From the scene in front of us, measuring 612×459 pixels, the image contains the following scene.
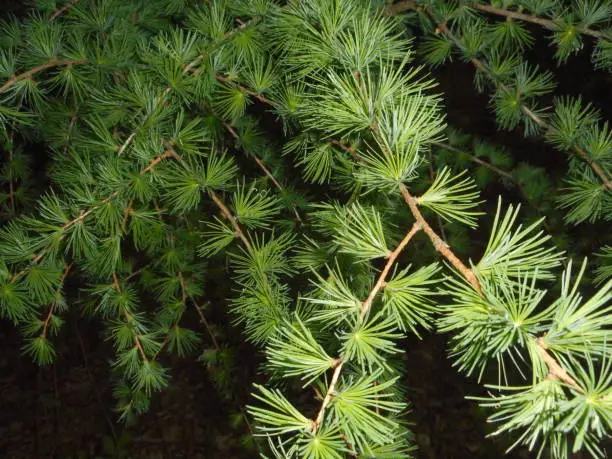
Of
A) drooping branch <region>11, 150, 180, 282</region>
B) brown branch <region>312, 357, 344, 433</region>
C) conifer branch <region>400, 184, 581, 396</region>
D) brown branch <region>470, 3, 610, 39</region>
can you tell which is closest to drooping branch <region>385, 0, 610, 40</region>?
brown branch <region>470, 3, 610, 39</region>

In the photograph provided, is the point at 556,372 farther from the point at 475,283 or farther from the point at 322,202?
the point at 322,202

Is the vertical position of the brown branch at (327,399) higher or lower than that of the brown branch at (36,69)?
higher

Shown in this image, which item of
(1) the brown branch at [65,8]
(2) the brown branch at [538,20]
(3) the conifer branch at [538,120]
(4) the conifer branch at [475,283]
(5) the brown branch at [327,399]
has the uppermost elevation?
(2) the brown branch at [538,20]

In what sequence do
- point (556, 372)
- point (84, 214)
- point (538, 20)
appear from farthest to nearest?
point (538, 20)
point (84, 214)
point (556, 372)

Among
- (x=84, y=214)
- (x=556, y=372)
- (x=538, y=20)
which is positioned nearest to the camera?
(x=556, y=372)

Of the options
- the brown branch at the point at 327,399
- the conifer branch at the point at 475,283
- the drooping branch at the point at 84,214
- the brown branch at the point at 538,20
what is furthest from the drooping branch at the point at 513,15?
the brown branch at the point at 327,399

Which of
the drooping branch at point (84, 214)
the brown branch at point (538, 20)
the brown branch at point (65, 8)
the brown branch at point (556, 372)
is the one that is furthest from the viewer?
the brown branch at point (65, 8)

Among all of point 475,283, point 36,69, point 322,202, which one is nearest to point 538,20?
point 322,202

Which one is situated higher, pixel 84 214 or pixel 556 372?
pixel 556 372

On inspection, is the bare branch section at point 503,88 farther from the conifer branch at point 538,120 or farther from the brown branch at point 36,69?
the brown branch at point 36,69

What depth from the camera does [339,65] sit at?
1.92 ft

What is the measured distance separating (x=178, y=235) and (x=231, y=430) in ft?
5.17

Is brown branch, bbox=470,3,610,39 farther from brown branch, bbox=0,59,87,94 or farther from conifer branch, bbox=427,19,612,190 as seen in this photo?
brown branch, bbox=0,59,87,94

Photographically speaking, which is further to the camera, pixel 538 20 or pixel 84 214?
pixel 538 20
